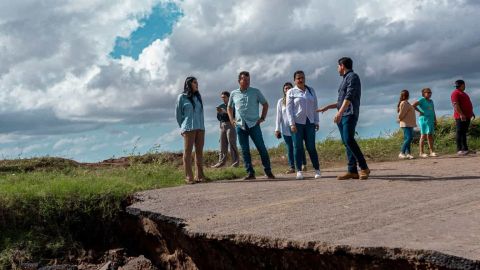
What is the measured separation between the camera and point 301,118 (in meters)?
9.14

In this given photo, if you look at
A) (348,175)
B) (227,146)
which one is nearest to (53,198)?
(348,175)

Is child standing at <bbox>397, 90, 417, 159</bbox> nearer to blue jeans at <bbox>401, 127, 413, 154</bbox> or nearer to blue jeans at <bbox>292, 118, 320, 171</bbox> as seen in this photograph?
blue jeans at <bbox>401, 127, 413, 154</bbox>

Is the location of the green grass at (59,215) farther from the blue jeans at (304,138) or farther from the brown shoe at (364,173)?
the brown shoe at (364,173)

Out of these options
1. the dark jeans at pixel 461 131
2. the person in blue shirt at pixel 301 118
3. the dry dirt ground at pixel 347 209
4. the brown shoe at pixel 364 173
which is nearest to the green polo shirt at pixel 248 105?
the person in blue shirt at pixel 301 118

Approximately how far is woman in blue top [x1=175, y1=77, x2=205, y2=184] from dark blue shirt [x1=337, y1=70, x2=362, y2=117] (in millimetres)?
2450

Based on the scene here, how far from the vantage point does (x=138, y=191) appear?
879cm

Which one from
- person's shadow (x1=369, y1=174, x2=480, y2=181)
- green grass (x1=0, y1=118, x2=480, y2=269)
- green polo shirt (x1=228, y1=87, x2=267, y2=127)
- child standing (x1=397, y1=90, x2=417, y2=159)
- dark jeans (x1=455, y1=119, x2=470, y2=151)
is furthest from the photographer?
child standing (x1=397, y1=90, x2=417, y2=159)

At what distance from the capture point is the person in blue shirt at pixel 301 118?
9.12m

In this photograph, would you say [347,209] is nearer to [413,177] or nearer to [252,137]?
[413,177]

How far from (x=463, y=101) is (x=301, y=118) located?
16.0ft

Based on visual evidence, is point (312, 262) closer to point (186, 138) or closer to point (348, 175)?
point (348, 175)

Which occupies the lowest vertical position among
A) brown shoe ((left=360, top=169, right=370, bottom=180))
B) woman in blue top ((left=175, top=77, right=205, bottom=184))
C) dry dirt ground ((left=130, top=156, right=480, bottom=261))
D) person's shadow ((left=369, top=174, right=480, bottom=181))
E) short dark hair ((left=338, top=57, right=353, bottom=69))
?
dry dirt ground ((left=130, top=156, right=480, bottom=261))

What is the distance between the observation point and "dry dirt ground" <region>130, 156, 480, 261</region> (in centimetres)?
469

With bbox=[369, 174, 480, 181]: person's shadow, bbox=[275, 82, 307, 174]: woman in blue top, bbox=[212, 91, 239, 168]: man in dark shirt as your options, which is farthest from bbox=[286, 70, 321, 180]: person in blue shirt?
bbox=[212, 91, 239, 168]: man in dark shirt
